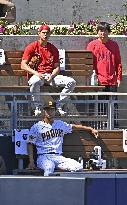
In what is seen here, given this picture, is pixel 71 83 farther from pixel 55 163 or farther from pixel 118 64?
pixel 55 163

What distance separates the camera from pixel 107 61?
13180 mm

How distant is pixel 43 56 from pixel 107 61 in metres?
1.02

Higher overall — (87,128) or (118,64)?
(118,64)

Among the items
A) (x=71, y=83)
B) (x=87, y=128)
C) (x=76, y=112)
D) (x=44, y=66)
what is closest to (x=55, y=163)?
(x=87, y=128)

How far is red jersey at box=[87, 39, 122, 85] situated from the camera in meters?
13.1

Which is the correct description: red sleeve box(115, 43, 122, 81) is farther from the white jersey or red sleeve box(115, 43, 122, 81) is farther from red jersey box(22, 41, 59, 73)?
the white jersey

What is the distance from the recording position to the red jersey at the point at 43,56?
42.2 feet

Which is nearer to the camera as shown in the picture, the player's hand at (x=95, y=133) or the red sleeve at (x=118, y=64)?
the player's hand at (x=95, y=133)

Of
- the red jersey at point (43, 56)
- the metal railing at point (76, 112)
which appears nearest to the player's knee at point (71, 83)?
the metal railing at point (76, 112)

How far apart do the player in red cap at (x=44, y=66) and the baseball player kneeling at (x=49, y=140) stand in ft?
2.40

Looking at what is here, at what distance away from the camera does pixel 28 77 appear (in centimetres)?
1302

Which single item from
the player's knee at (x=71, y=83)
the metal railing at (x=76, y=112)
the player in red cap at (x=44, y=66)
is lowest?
the metal railing at (x=76, y=112)

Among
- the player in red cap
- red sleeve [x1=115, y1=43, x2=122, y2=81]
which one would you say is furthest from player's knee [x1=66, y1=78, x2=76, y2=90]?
red sleeve [x1=115, y1=43, x2=122, y2=81]

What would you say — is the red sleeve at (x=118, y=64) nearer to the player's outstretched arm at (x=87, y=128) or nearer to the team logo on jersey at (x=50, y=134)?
the player's outstretched arm at (x=87, y=128)
